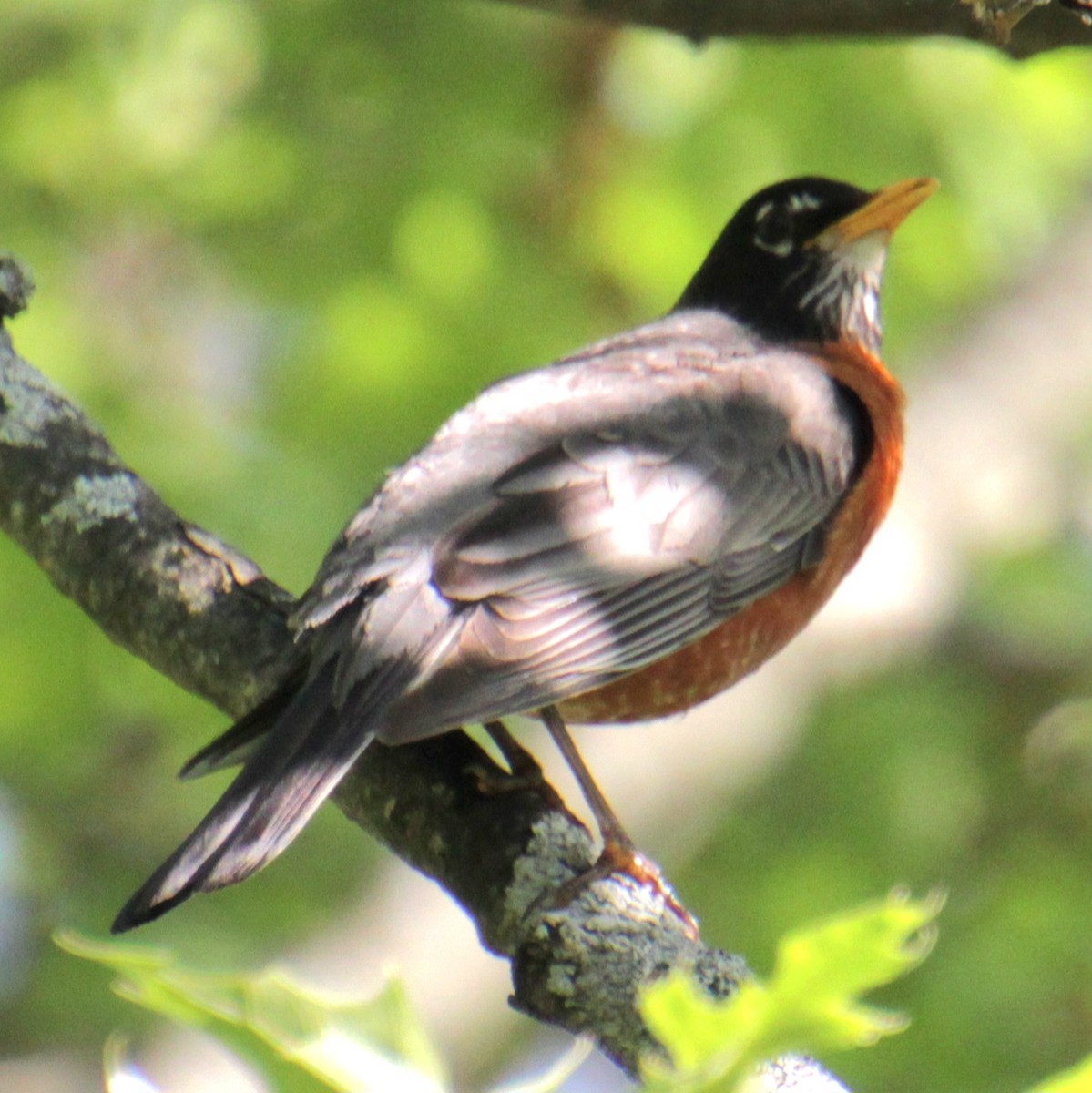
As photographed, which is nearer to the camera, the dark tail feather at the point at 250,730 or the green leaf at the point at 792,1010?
the green leaf at the point at 792,1010

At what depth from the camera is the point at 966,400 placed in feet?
20.0

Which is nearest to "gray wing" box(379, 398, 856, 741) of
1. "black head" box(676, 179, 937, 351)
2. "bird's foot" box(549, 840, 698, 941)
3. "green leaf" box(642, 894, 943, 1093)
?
"bird's foot" box(549, 840, 698, 941)

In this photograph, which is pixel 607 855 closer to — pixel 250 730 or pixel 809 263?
pixel 250 730

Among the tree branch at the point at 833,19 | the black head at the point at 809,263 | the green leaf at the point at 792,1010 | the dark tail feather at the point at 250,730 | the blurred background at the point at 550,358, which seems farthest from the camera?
the blurred background at the point at 550,358

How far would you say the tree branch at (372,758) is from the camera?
242 cm

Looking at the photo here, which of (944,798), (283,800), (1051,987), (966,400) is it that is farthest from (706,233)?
(283,800)

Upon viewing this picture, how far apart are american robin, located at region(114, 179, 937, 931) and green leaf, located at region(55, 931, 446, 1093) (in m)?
1.04

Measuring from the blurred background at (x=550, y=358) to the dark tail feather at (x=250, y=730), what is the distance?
2.05m

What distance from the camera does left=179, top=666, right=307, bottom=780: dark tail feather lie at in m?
2.96

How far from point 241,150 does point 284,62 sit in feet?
1.26

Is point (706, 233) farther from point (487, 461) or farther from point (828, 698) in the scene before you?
point (487, 461)

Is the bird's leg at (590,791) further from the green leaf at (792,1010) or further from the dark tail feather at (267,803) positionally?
the green leaf at (792,1010)

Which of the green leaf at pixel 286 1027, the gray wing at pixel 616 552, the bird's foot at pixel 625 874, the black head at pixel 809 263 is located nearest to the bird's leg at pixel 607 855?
the bird's foot at pixel 625 874

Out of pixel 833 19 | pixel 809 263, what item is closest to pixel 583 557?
pixel 833 19
